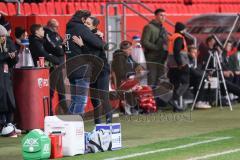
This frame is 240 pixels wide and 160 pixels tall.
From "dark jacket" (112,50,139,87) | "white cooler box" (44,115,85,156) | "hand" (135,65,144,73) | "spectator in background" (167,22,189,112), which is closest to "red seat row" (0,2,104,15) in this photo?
"dark jacket" (112,50,139,87)

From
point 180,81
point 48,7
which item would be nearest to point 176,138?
point 180,81

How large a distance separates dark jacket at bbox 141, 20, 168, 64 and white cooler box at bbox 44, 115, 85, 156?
7.76 metres

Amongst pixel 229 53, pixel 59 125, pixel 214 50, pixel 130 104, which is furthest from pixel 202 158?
pixel 229 53

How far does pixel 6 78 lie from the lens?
15953 mm

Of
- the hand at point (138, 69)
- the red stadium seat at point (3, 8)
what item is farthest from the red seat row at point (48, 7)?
the hand at point (138, 69)

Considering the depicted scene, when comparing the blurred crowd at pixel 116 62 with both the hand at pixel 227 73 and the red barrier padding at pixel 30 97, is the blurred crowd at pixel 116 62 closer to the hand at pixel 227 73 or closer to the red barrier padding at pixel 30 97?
the hand at pixel 227 73

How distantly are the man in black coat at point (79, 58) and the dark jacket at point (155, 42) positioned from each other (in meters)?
4.72

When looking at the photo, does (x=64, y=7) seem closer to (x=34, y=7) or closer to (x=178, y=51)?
(x=34, y=7)

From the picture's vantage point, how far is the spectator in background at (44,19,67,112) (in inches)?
684

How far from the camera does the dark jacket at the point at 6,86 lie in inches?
624

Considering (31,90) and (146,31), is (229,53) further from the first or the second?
(31,90)

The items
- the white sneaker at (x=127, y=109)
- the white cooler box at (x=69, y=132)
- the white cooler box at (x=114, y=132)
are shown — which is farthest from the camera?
the white sneaker at (x=127, y=109)

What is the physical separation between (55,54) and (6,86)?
1.72m

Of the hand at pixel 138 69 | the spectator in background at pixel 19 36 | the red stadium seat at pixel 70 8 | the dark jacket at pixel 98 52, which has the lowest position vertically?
the hand at pixel 138 69
